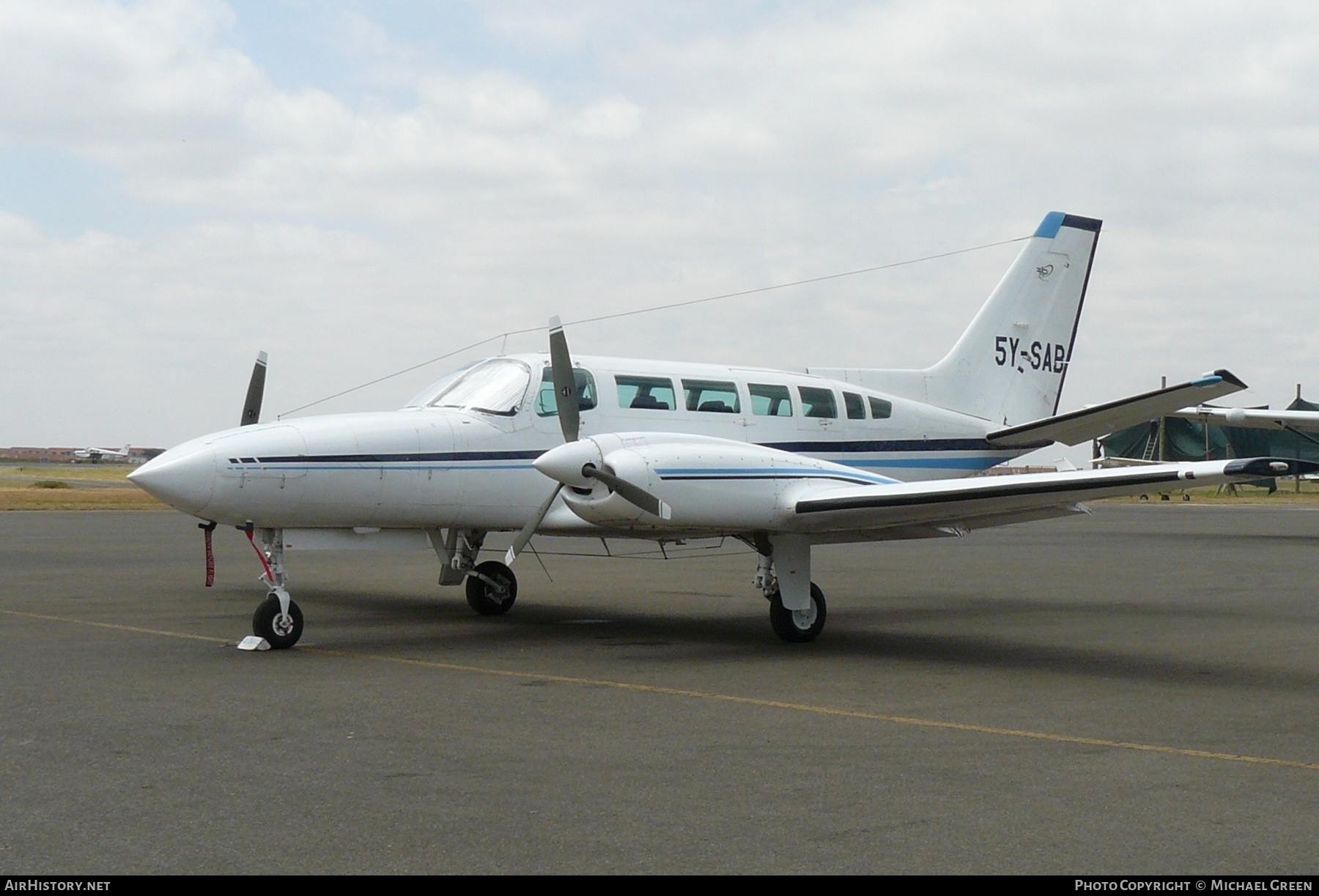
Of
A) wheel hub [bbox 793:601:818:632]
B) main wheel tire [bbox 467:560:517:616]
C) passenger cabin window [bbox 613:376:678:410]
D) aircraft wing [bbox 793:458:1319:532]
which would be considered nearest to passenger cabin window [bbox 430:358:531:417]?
passenger cabin window [bbox 613:376:678:410]

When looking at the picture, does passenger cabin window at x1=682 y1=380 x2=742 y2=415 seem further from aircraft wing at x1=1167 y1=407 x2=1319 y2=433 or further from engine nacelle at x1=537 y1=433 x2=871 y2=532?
aircraft wing at x1=1167 y1=407 x2=1319 y2=433

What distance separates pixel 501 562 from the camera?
14234 millimetres

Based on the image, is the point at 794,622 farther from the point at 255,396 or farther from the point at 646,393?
the point at 255,396

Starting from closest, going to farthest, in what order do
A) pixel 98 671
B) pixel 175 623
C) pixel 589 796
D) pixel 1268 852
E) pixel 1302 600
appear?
pixel 1268 852 < pixel 589 796 < pixel 98 671 < pixel 175 623 < pixel 1302 600

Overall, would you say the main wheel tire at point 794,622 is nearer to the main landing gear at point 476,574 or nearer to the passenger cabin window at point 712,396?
the passenger cabin window at point 712,396

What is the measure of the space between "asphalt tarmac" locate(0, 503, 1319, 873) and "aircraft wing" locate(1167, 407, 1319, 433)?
20.5m

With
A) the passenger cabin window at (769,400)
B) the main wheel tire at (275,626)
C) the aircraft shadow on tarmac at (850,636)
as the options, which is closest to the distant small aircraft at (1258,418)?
the aircraft shadow on tarmac at (850,636)

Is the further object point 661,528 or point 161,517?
point 161,517

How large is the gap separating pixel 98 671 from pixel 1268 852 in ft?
26.7

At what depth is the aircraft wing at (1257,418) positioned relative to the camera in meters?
34.9

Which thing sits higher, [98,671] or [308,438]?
[308,438]

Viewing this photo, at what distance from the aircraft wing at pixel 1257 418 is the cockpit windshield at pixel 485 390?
88.3 ft
